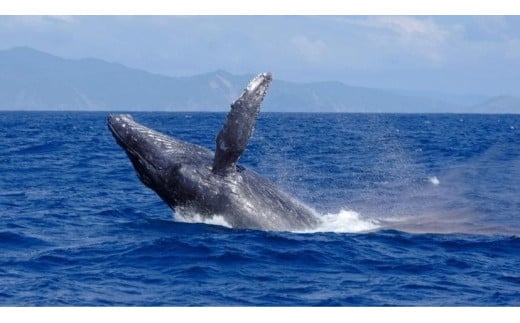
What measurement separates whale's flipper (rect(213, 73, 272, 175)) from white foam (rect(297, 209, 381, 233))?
2.22 metres

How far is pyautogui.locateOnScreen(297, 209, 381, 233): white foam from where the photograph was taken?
14.1 m

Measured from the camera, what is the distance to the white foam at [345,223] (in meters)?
14.1

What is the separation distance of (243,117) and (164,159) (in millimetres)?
1807

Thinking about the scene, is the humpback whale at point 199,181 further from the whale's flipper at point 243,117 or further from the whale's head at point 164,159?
the whale's flipper at point 243,117

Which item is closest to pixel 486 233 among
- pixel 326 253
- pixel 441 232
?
pixel 441 232

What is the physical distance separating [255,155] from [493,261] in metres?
22.5

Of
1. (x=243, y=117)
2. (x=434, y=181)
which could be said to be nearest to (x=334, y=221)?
(x=243, y=117)

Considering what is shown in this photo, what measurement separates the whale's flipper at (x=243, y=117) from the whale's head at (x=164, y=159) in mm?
887

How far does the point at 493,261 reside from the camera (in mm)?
11664

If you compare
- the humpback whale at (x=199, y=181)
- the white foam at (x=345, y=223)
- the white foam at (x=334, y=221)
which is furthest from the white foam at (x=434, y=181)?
the humpback whale at (x=199, y=181)

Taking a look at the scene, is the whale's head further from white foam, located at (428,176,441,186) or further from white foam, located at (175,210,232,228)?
white foam, located at (428,176,441,186)

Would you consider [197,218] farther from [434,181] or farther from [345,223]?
[434,181]

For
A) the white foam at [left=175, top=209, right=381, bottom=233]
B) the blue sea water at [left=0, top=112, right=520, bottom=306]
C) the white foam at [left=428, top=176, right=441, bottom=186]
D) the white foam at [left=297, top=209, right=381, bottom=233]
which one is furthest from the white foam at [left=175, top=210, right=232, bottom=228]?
the white foam at [left=428, top=176, right=441, bottom=186]

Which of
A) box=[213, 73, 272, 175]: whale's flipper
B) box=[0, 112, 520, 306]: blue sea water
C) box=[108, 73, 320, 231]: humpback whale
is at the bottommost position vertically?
box=[0, 112, 520, 306]: blue sea water
